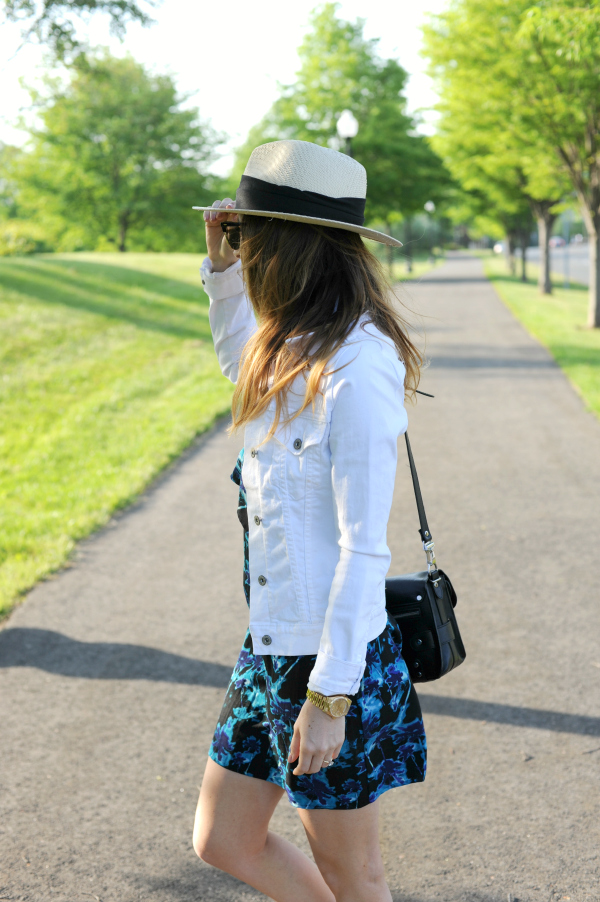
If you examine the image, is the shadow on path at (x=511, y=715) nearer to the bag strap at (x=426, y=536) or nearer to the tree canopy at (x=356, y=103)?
the bag strap at (x=426, y=536)

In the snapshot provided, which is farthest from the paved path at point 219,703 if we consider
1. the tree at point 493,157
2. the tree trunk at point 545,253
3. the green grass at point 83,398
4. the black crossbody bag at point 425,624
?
the tree trunk at point 545,253

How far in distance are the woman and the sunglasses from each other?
0.04 metres

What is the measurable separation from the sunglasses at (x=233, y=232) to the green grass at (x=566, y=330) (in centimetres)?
771

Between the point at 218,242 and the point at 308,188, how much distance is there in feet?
1.71

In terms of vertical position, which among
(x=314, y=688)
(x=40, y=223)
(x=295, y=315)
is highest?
(x=40, y=223)

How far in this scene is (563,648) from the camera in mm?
3803

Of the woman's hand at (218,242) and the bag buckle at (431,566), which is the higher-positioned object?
the woman's hand at (218,242)

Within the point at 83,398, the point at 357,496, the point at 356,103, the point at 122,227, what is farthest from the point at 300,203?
the point at 122,227

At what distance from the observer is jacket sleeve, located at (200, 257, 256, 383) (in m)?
2.16

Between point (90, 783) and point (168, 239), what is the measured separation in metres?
44.7

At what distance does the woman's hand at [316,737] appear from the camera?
157 cm

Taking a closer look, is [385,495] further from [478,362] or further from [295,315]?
[478,362]

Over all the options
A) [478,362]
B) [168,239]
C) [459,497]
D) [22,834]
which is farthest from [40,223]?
[22,834]

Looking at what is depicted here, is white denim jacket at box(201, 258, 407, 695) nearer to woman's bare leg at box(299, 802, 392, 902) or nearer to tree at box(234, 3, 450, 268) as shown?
woman's bare leg at box(299, 802, 392, 902)
